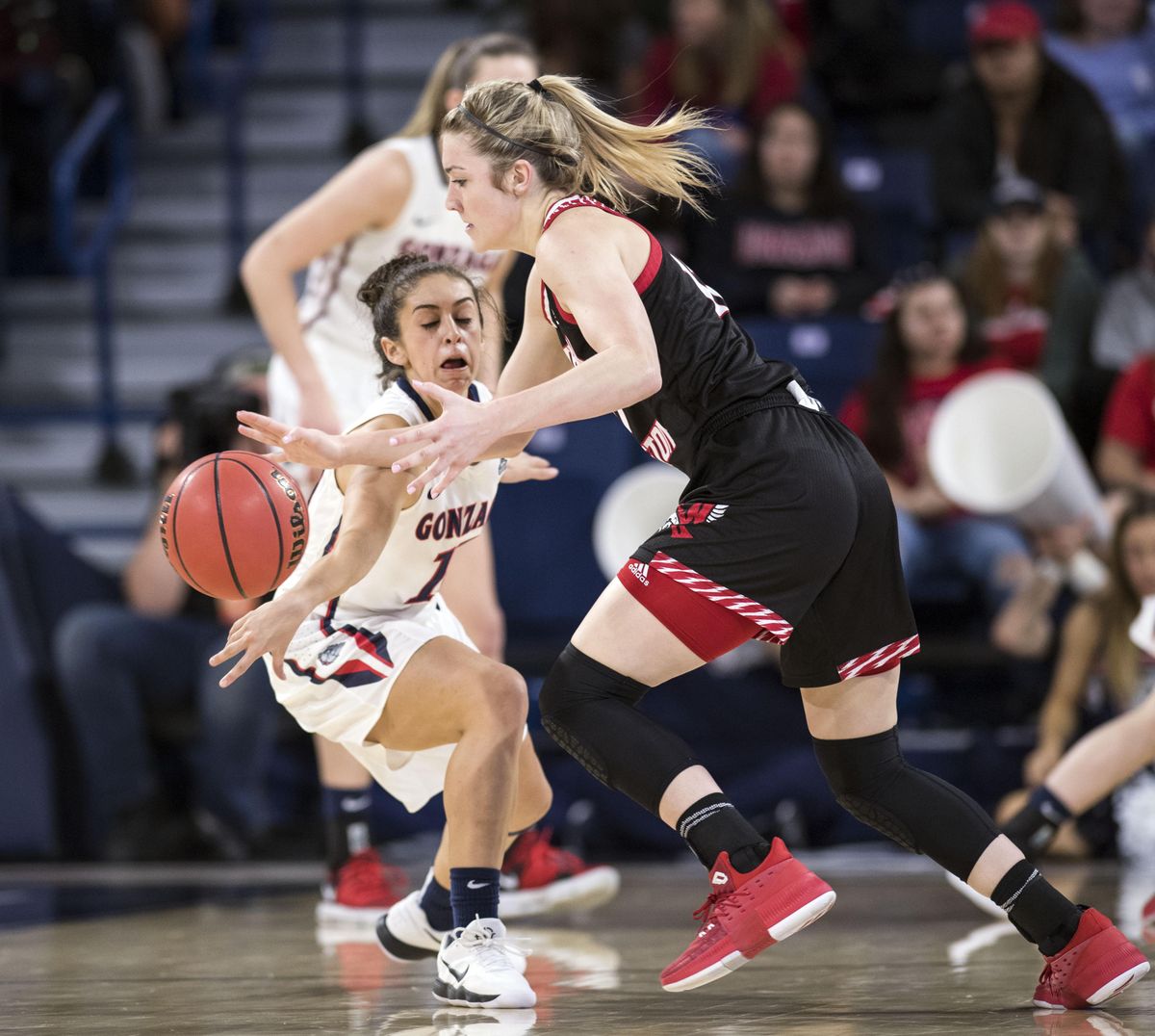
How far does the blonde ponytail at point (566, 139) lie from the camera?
132 inches

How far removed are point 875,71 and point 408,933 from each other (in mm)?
6458

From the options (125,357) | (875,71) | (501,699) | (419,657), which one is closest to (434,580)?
(419,657)

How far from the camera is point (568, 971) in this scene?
388cm

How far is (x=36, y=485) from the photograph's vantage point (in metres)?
8.77

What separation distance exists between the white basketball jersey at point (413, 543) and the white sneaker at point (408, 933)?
2.03ft

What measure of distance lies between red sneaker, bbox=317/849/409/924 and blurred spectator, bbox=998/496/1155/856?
2.17m

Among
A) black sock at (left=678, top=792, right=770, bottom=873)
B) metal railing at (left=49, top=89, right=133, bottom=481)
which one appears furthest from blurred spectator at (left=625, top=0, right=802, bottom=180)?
black sock at (left=678, top=792, right=770, bottom=873)

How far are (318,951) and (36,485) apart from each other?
16.7 ft

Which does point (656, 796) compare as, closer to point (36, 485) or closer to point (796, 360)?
point (796, 360)

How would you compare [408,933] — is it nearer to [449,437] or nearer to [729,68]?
[449,437]

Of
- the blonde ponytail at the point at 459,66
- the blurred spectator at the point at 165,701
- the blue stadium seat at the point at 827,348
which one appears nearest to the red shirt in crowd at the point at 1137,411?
the blue stadium seat at the point at 827,348

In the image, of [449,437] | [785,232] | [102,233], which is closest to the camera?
[449,437]

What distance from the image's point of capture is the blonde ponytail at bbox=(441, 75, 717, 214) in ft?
11.0

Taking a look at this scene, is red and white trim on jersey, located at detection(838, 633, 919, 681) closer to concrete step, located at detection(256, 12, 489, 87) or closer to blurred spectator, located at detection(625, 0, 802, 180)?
blurred spectator, located at detection(625, 0, 802, 180)
